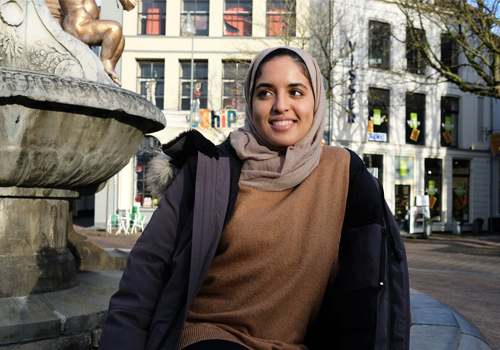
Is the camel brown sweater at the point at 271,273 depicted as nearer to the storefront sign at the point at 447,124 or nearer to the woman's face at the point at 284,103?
the woman's face at the point at 284,103

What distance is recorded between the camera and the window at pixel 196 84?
75.6 feet

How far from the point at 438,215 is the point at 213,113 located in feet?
37.3

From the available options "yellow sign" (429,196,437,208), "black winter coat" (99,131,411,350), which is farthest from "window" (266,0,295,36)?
"black winter coat" (99,131,411,350)

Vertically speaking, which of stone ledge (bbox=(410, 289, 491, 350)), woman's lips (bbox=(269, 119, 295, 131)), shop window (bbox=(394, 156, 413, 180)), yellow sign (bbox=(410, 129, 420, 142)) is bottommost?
stone ledge (bbox=(410, 289, 491, 350))

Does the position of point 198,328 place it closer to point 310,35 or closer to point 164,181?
point 164,181

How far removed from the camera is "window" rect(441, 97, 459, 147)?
24969 millimetres

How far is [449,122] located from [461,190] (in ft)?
10.9

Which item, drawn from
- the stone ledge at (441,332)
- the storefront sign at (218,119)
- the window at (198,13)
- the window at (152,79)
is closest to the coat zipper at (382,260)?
the stone ledge at (441,332)

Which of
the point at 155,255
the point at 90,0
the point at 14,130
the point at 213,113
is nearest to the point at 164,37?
the point at 213,113

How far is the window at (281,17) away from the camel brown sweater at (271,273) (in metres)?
18.9

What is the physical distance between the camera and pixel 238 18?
23500mm

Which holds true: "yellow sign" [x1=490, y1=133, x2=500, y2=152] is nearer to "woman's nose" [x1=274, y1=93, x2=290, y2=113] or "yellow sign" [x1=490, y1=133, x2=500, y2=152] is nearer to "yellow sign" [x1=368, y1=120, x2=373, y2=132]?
"yellow sign" [x1=368, y1=120, x2=373, y2=132]

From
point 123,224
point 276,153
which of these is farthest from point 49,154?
point 123,224

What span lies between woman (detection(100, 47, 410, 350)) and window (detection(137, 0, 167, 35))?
2288cm
